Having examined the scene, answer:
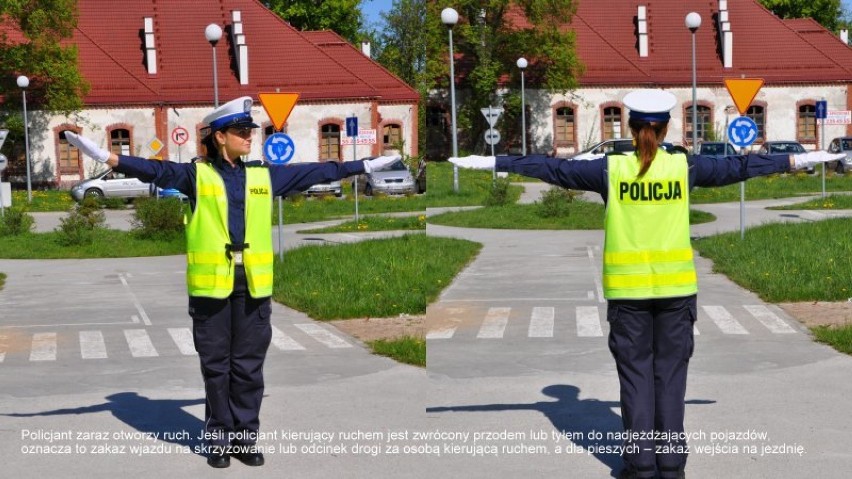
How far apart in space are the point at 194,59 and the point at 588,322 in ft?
152

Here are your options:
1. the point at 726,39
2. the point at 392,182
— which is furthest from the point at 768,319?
the point at 726,39

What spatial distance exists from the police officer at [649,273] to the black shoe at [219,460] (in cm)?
228

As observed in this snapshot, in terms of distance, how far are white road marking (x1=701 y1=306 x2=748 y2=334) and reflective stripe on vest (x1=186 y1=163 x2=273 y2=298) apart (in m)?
6.65

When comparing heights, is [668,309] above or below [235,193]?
below

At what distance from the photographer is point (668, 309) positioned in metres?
7.37

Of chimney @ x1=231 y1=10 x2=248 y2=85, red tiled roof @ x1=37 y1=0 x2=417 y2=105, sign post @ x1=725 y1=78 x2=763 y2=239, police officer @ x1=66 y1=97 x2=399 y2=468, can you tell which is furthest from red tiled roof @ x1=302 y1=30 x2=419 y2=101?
police officer @ x1=66 y1=97 x2=399 y2=468

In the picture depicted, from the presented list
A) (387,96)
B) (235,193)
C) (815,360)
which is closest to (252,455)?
(235,193)

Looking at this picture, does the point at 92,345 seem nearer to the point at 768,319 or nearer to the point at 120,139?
the point at 768,319

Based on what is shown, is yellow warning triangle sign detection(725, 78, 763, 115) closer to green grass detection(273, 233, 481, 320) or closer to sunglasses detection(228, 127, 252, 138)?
green grass detection(273, 233, 481, 320)

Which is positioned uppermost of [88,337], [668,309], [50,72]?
[50,72]

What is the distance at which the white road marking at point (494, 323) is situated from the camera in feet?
43.6

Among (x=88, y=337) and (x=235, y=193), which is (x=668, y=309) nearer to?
(x=235, y=193)

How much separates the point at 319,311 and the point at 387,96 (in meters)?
44.7

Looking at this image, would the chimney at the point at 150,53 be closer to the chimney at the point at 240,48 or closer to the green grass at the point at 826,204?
the chimney at the point at 240,48
